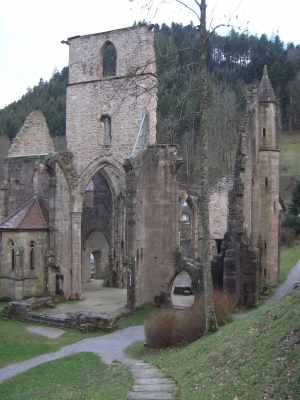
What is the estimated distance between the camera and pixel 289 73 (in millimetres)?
56125

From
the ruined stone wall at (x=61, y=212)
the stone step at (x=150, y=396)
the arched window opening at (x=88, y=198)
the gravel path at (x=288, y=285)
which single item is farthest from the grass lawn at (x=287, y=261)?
the stone step at (x=150, y=396)

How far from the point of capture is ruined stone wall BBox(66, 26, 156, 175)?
1858 cm

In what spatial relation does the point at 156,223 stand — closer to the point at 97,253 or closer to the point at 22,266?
the point at 22,266

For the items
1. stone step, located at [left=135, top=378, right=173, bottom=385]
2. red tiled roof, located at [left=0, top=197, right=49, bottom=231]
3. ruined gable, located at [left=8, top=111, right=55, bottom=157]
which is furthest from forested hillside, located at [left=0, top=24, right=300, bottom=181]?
stone step, located at [left=135, top=378, right=173, bottom=385]

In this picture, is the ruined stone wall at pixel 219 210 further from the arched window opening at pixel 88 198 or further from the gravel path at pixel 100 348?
the gravel path at pixel 100 348

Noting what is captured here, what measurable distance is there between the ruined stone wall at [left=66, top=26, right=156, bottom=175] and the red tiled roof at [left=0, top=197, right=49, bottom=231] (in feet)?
8.66

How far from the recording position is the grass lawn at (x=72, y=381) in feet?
26.0

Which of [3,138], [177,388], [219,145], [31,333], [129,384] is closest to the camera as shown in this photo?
[177,388]

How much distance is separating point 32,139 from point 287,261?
53.3 feet

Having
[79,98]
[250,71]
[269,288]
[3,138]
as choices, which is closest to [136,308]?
[269,288]

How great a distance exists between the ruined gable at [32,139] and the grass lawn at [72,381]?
553 inches

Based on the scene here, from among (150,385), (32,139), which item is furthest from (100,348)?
(32,139)

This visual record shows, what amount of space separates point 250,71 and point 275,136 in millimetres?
39926

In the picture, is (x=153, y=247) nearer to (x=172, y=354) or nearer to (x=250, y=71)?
(x=172, y=354)
